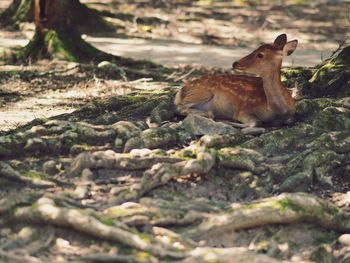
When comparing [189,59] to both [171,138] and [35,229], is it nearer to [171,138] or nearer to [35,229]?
[171,138]

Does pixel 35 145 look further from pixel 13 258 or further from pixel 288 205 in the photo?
pixel 288 205

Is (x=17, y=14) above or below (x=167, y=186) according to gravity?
above

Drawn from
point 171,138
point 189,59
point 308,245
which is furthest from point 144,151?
point 189,59

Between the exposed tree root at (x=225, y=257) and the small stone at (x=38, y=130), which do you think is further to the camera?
the small stone at (x=38, y=130)

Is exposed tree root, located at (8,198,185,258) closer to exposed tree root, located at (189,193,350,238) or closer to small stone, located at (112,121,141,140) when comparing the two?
exposed tree root, located at (189,193,350,238)

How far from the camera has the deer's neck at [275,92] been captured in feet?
26.2

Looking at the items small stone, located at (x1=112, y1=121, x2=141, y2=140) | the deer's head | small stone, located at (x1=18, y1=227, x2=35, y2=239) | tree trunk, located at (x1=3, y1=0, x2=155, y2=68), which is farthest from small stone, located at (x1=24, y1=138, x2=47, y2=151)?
tree trunk, located at (x1=3, y1=0, x2=155, y2=68)

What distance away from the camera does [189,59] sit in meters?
15.3

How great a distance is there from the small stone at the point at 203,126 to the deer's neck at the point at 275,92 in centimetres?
60

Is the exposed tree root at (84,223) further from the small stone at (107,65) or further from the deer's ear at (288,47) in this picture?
the small stone at (107,65)

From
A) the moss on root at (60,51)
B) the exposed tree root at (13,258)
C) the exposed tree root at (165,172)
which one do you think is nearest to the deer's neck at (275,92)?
the exposed tree root at (165,172)

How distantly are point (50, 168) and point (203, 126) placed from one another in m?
1.85

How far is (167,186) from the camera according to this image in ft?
21.5

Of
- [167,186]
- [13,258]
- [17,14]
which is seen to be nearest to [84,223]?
[13,258]
